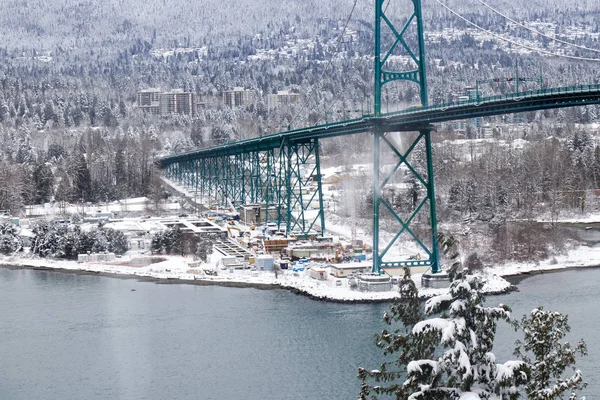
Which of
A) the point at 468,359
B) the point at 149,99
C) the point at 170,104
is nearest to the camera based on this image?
the point at 468,359

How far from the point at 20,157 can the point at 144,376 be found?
30259 mm

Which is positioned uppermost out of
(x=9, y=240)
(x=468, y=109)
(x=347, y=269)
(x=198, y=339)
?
(x=468, y=109)

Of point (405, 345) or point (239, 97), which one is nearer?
point (405, 345)

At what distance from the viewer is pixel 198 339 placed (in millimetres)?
13055

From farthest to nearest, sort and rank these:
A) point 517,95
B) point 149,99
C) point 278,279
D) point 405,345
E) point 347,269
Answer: point 149,99 < point 278,279 < point 347,269 < point 517,95 < point 405,345

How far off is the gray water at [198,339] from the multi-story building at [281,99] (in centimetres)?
4302

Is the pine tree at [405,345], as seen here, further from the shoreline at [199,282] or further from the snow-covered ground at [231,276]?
the shoreline at [199,282]

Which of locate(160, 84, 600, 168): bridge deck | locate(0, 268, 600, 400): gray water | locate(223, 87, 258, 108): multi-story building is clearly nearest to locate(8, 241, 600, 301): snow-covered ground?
locate(0, 268, 600, 400): gray water

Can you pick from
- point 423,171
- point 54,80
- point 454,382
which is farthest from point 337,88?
point 454,382

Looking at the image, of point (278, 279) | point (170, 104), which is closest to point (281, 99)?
point (170, 104)

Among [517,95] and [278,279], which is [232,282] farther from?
[517,95]

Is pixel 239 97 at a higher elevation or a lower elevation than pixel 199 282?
higher

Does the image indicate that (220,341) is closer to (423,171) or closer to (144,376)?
(144,376)

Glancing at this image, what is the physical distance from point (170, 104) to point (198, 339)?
163 ft
